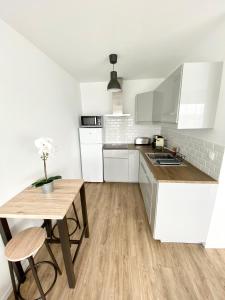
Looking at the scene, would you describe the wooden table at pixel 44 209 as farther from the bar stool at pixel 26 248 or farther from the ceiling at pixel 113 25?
the ceiling at pixel 113 25

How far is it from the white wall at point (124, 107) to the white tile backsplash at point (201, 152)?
1.05 m

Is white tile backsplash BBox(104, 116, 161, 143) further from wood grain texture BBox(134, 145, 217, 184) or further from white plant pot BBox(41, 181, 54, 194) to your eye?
white plant pot BBox(41, 181, 54, 194)

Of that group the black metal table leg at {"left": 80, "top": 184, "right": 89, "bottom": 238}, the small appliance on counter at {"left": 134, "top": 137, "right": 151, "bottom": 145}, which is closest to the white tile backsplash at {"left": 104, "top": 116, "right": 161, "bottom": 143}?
the small appliance on counter at {"left": 134, "top": 137, "right": 151, "bottom": 145}

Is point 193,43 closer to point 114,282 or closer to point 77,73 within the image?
point 77,73

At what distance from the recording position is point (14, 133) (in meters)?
1.31

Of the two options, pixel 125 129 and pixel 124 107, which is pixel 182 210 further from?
pixel 124 107

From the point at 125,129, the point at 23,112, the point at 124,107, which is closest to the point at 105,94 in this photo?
the point at 124,107

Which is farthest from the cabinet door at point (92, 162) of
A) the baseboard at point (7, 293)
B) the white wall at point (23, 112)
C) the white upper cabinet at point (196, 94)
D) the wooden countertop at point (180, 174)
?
the baseboard at point (7, 293)

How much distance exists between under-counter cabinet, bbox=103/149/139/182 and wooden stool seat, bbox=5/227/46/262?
205 cm

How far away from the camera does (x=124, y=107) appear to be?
330 centimetres

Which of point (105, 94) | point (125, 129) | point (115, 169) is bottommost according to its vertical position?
point (115, 169)

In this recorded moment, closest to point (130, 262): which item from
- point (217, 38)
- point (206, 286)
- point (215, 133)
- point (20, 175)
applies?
point (206, 286)

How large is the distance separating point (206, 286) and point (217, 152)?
4.17 ft

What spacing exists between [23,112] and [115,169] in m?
2.16
